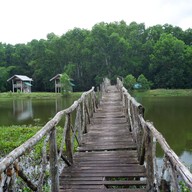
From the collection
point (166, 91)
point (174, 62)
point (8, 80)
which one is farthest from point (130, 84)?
point (8, 80)

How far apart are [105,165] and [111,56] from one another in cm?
4836

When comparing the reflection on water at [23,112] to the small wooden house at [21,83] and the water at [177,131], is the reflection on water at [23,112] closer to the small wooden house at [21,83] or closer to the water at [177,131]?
the water at [177,131]

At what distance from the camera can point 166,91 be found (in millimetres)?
46812

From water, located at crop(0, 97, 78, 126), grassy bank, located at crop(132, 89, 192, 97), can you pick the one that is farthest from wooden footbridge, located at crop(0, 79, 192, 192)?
grassy bank, located at crop(132, 89, 192, 97)

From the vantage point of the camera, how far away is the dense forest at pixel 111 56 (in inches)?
1977

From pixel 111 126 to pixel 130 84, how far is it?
36.0 meters

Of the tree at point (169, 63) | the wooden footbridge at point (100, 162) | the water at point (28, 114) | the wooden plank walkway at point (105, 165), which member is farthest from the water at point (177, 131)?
the tree at point (169, 63)

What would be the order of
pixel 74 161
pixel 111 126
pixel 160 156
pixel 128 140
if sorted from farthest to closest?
1. pixel 160 156
2. pixel 111 126
3. pixel 128 140
4. pixel 74 161

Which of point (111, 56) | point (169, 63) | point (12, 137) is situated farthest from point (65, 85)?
point (12, 137)

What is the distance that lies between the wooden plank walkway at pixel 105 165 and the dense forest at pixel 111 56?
139 feet

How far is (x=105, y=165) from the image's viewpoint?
563 centimetres

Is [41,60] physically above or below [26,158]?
above

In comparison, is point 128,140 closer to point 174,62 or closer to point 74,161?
point 74,161

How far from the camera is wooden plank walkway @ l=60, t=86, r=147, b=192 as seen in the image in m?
4.73
